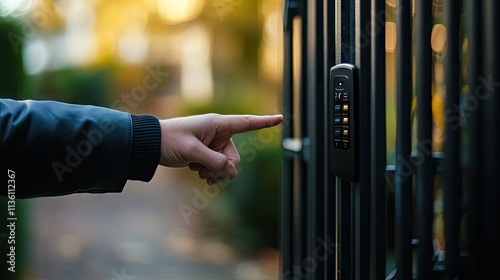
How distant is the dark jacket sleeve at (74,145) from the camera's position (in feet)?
3.32

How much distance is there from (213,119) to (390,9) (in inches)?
18.2

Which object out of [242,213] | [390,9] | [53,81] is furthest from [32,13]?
[390,9]

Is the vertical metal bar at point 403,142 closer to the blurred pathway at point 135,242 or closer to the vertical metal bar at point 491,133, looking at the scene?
the vertical metal bar at point 491,133

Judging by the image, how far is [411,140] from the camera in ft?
3.56

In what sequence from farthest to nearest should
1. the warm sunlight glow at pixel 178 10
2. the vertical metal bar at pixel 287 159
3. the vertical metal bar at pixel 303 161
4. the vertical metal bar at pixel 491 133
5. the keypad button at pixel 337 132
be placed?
the warm sunlight glow at pixel 178 10
the vertical metal bar at pixel 287 159
the vertical metal bar at pixel 303 161
the keypad button at pixel 337 132
the vertical metal bar at pixel 491 133

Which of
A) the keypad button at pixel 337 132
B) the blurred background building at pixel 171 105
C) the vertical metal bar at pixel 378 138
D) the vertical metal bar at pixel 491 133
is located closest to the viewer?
the vertical metal bar at pixel 491 133

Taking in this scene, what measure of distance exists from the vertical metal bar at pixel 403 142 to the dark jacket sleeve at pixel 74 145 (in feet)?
1.30

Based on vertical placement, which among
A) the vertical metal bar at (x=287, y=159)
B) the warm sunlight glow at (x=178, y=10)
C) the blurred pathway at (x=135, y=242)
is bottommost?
the blurred pathway at (x=135, y=242)

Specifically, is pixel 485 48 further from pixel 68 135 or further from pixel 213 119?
pixel 68 135

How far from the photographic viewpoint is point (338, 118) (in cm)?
122

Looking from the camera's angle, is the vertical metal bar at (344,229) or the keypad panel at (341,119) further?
the vertical metal bar at (344,229)

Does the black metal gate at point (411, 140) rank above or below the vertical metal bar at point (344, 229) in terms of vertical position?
above

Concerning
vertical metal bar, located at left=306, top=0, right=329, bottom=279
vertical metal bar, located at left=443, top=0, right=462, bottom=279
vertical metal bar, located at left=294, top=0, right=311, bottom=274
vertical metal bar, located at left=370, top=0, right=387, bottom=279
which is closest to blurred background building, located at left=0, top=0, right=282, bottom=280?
vertical metal bar, located at left=294, top=0, right=311, bottom=274

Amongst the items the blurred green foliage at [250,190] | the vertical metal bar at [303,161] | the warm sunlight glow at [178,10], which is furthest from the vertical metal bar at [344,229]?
the warm sunlight glow at [178,10]
